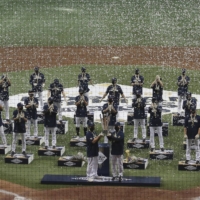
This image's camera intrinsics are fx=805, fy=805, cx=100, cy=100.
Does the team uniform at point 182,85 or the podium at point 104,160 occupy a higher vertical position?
the team uniform at point 182,85

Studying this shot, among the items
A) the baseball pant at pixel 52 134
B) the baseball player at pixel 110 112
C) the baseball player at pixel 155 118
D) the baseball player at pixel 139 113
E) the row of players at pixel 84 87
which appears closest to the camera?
the baseball player at pixel 155 118

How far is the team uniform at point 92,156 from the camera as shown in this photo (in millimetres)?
20359

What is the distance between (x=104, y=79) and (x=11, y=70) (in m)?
4.52

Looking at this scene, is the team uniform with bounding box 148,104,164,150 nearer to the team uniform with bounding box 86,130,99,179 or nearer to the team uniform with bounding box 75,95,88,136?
the team uniform with bounding box 75,95,88,136

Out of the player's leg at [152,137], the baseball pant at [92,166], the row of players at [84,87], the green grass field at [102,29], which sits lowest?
the baseball pant at [92,166]

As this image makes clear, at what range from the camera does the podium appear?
67.9 feet

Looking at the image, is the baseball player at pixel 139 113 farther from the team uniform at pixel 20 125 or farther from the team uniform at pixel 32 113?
the team uniform at pixel 20 125

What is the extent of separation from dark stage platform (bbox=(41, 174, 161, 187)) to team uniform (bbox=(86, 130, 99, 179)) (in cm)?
19

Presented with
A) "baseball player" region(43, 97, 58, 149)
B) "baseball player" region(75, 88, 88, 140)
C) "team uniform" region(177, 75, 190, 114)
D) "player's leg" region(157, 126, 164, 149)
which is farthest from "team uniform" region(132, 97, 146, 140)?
"team uniform" region(177, 75, 190, 114)

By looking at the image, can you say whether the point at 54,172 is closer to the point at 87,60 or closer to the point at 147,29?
the point at 87,60

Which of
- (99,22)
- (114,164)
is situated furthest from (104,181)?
(99,22)

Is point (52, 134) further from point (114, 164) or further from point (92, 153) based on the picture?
point (114, 164)

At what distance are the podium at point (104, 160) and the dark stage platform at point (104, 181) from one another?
21cm

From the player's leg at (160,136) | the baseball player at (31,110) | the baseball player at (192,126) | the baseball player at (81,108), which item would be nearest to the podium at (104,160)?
the baseball player at (192,126)
